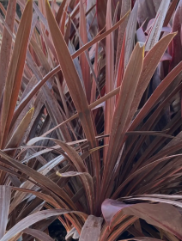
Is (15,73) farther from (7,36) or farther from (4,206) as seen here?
(4,206)

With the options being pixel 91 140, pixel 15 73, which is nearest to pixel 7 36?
pixel 15 73

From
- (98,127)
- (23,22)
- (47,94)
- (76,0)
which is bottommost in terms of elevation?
(98,127)

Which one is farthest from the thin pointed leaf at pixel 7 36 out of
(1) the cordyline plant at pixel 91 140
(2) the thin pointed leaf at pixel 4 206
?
(2) the thin pointed leaf at pixel 4 206

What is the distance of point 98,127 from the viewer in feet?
1.87

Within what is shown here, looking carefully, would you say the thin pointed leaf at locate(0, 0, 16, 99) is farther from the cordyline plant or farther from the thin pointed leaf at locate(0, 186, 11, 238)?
the thin pointed leaf at locate(0, 186, 11, 238)

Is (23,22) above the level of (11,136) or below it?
above

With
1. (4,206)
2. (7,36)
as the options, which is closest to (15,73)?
(7,36)

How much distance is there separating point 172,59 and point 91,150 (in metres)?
0.28

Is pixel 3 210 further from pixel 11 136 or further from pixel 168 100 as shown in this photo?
pixel 168 100

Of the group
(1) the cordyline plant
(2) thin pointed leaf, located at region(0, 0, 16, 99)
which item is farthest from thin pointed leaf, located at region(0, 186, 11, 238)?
(2) thin pointed leaf, located at region(0, 0, 16, 99)

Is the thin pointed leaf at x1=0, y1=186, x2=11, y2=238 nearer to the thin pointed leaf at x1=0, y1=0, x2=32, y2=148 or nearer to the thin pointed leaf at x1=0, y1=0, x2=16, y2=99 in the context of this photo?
the thin pointed leaf at x1=0, y1=0, x2=32, y2=148

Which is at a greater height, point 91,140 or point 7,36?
point 7,36

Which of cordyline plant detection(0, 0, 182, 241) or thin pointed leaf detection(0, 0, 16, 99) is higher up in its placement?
thin pointed leaf detection(0, 0, 16, 99)

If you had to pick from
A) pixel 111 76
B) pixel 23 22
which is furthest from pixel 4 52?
pixel 111 76
